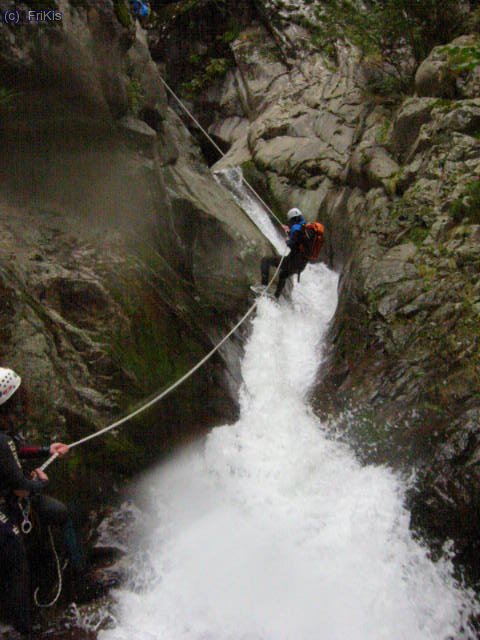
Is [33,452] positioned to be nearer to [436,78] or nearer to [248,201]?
[436,78]

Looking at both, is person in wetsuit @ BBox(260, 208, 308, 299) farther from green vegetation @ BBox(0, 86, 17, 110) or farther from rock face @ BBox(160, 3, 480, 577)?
green vegetation @ BBox(0, 86, 17, 110)

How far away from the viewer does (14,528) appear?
3689 millimetres

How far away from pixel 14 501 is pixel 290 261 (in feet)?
22.5

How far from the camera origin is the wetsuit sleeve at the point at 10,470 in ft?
11.4

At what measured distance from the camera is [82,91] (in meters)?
6.58

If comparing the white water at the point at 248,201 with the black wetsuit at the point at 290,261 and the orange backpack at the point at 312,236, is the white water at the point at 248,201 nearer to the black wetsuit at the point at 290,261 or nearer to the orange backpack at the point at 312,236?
the black wetsuit at the point at 290,261

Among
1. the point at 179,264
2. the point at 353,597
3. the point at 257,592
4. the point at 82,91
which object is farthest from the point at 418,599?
the point at 82,91

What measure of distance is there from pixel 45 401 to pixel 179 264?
3.97 meters

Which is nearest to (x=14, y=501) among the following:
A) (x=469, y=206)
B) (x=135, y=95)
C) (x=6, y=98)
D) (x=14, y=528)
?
(x=14, y=528)

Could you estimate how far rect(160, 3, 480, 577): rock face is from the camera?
5.90 metres

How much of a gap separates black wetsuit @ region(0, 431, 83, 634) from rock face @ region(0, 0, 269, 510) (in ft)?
2.23

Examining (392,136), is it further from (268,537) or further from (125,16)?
(268,537)

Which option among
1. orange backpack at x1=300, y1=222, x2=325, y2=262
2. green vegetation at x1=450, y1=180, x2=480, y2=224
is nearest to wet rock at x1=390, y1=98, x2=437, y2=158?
green vegetation at x1=450, y1=180, x2=480, y2=224

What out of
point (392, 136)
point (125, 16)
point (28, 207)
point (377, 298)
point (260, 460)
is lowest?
point (260, 460)
